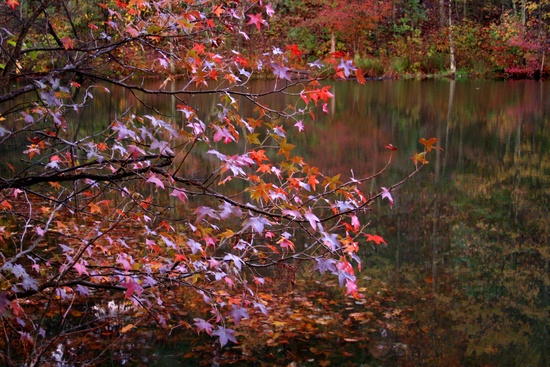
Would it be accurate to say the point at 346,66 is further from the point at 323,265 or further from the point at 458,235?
the point at 458,235

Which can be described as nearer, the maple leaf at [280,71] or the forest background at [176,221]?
the forest background at [176,221]

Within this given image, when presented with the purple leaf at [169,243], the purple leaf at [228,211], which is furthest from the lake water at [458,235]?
the purple leaf at [228,211]

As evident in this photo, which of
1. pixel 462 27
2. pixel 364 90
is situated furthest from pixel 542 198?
pixel 462 27

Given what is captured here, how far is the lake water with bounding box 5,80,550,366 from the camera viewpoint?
130 inches

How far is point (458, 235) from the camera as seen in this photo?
5238 millimetres

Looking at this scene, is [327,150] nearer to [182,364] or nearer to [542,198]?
[542,198]

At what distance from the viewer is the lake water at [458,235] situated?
331 centimetres

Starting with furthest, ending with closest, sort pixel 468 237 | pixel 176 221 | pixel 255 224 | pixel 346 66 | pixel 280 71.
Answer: pixel 468 237 → pixel 176 221 → pixel 280 71 → pixel 346 66 → pixel 255 224

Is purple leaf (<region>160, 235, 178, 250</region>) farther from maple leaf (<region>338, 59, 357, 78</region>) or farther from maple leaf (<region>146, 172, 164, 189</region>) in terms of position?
maple leaf (<region>338, 59, 357, 78</region>)

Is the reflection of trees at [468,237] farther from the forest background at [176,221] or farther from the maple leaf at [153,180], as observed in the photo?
the maple leaf at [153,180]

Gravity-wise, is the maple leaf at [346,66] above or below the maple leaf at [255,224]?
above

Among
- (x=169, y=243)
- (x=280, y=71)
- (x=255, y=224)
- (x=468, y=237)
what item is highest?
(x=280, y=71)

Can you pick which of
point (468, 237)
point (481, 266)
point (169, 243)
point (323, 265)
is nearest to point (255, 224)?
point (323, 265)

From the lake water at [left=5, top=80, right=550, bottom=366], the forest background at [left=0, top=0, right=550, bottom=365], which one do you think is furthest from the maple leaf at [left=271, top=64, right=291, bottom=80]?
the lake water at [left=5, top=80, right=550, bottom=366]
